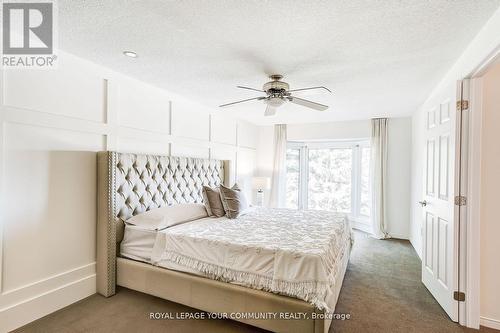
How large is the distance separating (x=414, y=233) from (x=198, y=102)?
4346 millimetres

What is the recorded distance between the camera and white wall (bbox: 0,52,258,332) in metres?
2.06

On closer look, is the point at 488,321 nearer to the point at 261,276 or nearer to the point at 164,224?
the point at 261,276

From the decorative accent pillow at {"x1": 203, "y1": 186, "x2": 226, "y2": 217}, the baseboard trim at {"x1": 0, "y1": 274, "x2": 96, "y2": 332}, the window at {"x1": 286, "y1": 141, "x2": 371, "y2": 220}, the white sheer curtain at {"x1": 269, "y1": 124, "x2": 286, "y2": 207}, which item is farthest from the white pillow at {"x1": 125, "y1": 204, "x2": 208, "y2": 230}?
the window at {"x1": 286, "y1": 141, "x2": 371, "y2": 220}

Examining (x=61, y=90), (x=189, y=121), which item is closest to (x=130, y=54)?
(x=61, y=90)

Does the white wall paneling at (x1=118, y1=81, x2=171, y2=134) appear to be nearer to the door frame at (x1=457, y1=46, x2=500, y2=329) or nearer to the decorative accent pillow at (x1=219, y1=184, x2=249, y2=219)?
the decorative accent pillow at (x1=219, y1=184, x2=249, y2=219)

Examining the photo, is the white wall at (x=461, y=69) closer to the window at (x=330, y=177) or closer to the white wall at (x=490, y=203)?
the white wall at (x=490, y=203)

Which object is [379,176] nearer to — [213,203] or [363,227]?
[363,227]

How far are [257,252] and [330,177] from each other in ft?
14.3

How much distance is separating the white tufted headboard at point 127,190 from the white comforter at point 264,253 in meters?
0.55

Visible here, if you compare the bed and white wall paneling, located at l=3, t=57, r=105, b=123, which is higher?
white wall paneling, located at l=3, t=57, r=105, b=123

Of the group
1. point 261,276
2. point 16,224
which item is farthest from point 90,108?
point 261,276

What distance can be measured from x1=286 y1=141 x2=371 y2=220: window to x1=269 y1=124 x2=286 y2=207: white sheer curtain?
1.12 ft

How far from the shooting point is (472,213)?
2.17 metres

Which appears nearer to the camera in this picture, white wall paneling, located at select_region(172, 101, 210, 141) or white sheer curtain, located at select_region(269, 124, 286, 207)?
white wall paneling, located at select_region(172, 101, 210, 141)
